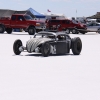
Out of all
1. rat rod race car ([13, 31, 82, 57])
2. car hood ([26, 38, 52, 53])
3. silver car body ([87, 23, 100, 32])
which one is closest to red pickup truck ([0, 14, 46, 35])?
silver car body ([87, 23, 100, 32])

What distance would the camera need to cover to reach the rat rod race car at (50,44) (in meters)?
17.2

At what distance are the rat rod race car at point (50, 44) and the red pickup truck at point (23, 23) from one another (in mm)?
24798

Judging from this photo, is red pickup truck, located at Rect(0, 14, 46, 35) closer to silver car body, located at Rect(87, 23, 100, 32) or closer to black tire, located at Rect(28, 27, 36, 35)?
black tire, located at Rect(28, 27, 36, 35)

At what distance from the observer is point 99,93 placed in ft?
27.7

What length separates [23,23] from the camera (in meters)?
44.9

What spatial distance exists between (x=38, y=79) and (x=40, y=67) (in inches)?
112

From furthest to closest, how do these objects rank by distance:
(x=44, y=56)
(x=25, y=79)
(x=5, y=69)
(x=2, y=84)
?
(x=44, y=56)
(x=5, y=69)
(x=25, y=79)
(x=2, y=84)

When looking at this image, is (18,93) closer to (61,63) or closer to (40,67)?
(40,67)

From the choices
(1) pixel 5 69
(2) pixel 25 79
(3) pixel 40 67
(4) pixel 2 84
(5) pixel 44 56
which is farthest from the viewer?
(5) pixel 44 56

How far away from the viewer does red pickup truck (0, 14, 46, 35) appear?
44312 millimetres

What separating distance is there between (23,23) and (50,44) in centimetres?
2747

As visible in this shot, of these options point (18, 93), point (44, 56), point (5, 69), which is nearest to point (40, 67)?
point (5, 69)

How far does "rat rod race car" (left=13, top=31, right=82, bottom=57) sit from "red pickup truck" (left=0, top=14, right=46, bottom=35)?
24.8 metres

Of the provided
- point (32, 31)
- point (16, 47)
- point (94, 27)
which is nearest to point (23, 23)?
point (32, 31)
